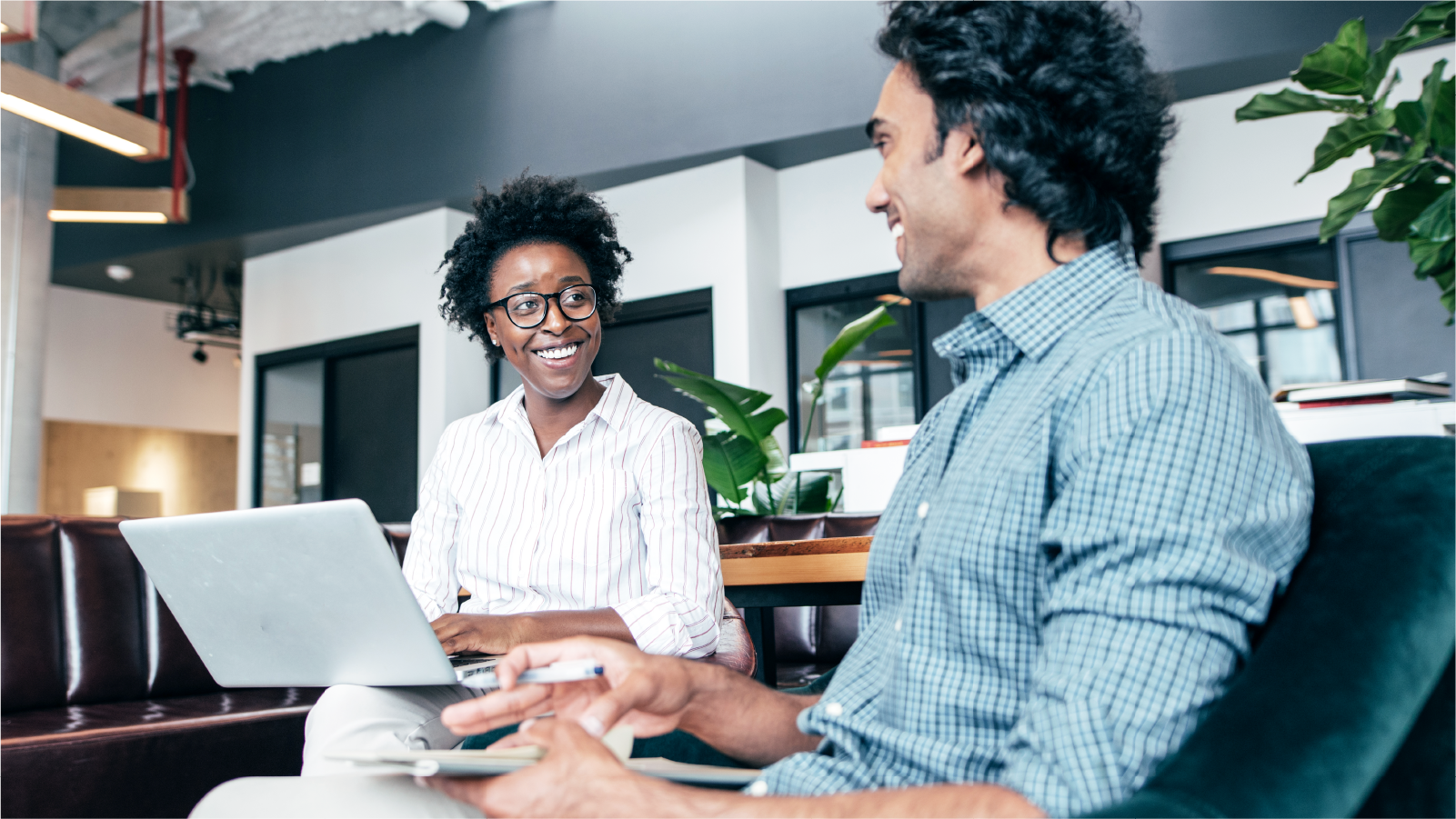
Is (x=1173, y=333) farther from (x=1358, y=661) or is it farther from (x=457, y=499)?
(x=457, y=499)

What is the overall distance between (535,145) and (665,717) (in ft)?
16.3

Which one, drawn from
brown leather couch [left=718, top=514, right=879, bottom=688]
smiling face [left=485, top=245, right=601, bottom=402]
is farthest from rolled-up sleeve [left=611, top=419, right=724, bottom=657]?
brown leather couch [left=718, top=514, right=879, bottom=688]

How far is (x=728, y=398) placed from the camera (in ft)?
11.6

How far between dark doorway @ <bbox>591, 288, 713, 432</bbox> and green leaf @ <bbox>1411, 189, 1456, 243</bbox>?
11.7 ft

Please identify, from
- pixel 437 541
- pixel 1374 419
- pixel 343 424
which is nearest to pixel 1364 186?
pixel 1374 419

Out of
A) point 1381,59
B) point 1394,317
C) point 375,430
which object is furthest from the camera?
point 375,430

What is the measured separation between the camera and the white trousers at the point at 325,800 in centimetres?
90

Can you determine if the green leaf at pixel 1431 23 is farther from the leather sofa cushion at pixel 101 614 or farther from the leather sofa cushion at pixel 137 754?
the leather sofa cushion at pixel 101 614

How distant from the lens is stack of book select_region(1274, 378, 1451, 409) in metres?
2.82

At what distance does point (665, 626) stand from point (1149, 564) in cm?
88

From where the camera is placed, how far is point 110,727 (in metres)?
1.87

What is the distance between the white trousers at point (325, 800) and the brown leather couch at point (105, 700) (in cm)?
104

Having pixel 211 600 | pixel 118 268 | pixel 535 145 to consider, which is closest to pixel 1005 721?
pixel 211 600

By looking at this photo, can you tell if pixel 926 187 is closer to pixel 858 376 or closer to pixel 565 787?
pixel 565 787
